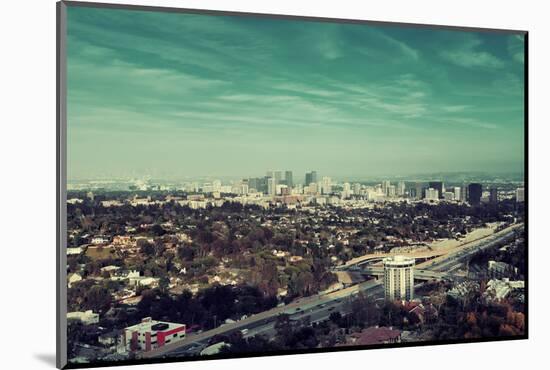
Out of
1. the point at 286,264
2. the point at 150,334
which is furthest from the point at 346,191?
the point at 150,334

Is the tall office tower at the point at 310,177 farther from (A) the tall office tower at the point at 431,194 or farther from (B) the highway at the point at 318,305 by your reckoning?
(A) the tall office tower at the point at 431,194

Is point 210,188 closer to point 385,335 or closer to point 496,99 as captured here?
point 385,335

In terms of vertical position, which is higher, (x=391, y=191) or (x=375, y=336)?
(x=391, y=191)

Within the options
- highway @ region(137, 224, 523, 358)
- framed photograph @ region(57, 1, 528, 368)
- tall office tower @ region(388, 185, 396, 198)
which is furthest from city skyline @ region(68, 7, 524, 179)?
highway @ region(137, 224, 523, 358)

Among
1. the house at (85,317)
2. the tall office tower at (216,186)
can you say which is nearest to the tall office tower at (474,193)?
the tall office tower at (216,186)

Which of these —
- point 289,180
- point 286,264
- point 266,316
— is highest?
point 289,180

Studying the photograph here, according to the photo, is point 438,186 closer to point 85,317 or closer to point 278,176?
point 278,176
